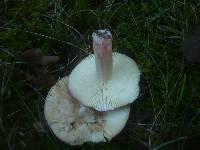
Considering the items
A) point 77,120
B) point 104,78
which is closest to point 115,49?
point 104,78

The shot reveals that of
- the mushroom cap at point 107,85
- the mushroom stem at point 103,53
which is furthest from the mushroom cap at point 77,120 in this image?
the mushroom stem at point 103,53

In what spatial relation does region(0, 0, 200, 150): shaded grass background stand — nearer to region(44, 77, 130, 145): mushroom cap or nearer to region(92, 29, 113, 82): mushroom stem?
region(44, 77, 130, 145): mushroom cap

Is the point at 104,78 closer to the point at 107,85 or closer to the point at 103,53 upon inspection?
the point at 107,85

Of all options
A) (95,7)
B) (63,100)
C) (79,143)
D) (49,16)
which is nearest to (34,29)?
(49,16)

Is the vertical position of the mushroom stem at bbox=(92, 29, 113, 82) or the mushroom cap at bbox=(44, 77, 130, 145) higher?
the mushroom stem at bbox=(92, 29, 113, 82)

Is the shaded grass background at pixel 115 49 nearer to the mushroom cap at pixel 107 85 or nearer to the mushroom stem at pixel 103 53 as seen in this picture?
the mushroom cap at pixel 107 85

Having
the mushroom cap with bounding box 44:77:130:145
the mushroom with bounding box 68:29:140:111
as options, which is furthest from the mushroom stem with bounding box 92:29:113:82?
the mushroom cap with bounding box 44:77:130:145
